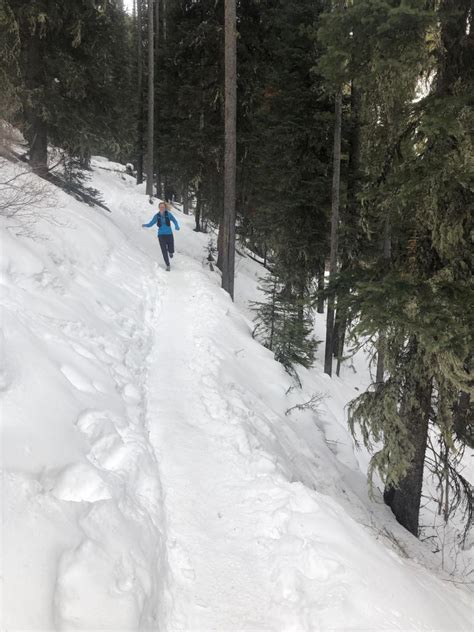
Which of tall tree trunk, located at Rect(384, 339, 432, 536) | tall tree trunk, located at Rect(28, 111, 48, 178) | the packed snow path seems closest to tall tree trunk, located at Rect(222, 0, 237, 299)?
tall tree trunk, located at Rect(28, 111, 48, 178)

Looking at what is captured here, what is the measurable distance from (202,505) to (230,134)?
10.2 m

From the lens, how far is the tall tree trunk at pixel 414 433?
509cm

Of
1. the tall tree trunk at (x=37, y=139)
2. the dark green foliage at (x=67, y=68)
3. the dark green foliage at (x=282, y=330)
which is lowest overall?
the dark green foliage at (x=282, y=330)

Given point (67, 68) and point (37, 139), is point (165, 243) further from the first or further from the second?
point (67, 68)

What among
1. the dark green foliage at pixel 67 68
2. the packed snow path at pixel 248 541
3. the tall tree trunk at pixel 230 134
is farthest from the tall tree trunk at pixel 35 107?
the packed snow path at pixel 248 541

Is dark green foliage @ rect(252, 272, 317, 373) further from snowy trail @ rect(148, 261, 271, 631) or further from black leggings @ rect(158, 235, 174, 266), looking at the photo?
black leggings @ rect(158, 235, 174, 266)

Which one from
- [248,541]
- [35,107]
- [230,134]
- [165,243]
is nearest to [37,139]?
[35,107]

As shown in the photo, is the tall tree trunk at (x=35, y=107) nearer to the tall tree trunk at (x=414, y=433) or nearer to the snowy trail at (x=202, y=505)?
the snowy trail at (x=202, y=505)

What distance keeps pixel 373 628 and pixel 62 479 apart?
2.57m

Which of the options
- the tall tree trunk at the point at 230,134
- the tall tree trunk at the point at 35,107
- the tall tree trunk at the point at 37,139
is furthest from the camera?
the tall tree trunk at the point at 37,139

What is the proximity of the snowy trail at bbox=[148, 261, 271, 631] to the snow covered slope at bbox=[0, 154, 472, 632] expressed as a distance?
2 cm

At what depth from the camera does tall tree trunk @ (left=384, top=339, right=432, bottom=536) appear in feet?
16.7

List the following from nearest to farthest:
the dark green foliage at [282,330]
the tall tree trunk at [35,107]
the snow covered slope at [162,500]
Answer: the snow covered slope at [162,500] → the dark green foliage at [282,330] → the tall tree trunk at [35,107]

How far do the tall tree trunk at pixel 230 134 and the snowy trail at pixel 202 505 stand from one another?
5.53m
